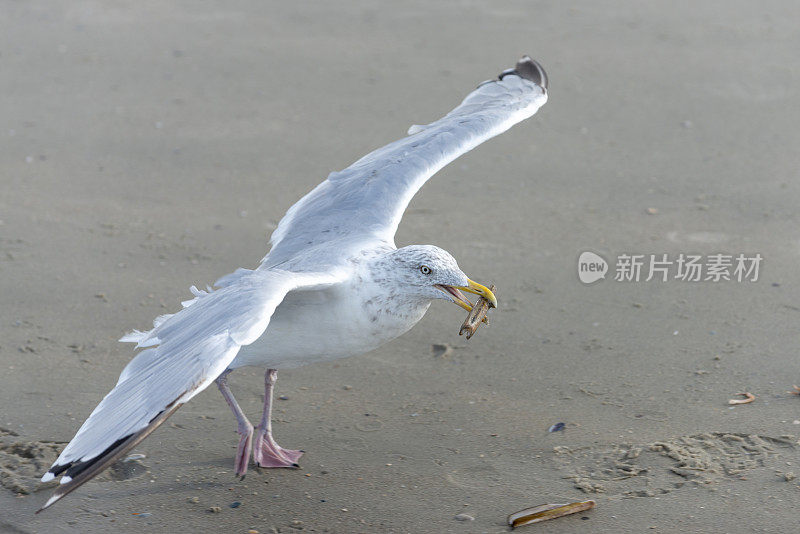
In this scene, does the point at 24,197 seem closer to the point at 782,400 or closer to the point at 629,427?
the point at 629,427

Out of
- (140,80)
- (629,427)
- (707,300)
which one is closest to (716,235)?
(707,300)

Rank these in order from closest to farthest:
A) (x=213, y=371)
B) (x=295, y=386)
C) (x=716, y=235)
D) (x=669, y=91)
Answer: (x=213, y=371) → (x=295, y=386) → (x=716, y=235) → (x=669, y=91)

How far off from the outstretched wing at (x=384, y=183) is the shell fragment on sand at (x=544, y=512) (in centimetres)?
150

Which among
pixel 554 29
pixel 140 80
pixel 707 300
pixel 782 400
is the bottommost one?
pixel 782 400

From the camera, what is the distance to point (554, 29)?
991cm

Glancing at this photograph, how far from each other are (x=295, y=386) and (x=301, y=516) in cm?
111

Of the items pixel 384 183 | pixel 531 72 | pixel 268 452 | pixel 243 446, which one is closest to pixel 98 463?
pixel 243 446

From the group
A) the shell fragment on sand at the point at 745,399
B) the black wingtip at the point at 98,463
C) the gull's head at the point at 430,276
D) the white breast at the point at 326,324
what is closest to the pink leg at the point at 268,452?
Answer: the white breast at the point at 326,324

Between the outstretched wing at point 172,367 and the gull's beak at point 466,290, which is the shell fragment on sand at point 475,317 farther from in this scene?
the outstretched wing at point 172,367

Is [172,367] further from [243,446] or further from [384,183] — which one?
[384,183]

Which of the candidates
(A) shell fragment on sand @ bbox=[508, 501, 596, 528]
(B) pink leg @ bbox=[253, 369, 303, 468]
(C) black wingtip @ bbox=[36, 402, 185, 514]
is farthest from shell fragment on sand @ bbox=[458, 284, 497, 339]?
(C) black wingtip @ bbox=[36, 402, 185, 514]

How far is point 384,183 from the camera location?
531 centimetres

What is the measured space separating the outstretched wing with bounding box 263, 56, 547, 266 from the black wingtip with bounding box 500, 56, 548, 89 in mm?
190

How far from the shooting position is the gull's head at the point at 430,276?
429 centimetres
